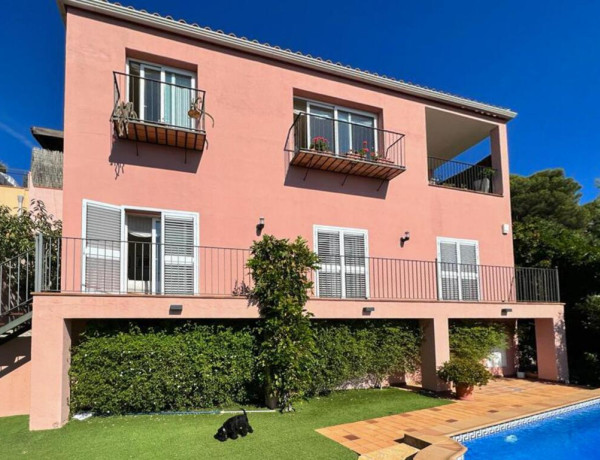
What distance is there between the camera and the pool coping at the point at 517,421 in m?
7.54

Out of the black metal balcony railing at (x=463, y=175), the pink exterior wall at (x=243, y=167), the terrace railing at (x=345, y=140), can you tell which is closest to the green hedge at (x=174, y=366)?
the pink exterior wall at (x=243, y=167)

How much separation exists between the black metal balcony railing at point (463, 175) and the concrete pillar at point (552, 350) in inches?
188

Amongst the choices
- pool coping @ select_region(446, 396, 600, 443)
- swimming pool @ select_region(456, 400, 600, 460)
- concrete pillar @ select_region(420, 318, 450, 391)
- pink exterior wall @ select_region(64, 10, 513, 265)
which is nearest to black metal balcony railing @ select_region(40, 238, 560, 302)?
pink exterior wall @ select_region(64, 10, 513, 265)

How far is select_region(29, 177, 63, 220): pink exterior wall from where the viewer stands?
1403 cm

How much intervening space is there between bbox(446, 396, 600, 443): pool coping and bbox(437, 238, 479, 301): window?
4.12 m

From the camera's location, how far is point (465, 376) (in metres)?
10.3

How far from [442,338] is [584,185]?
80.4 feet

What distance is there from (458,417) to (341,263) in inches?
186

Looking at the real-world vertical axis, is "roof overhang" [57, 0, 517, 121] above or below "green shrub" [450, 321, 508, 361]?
above

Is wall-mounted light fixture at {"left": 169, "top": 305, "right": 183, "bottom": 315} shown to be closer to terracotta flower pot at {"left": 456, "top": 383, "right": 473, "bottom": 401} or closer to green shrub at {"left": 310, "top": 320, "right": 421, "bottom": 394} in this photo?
green shrub at {"left": 310, "top": 320, "right": 421, "bottom": 394}

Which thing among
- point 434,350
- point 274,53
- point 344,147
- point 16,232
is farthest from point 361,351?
point 16,232

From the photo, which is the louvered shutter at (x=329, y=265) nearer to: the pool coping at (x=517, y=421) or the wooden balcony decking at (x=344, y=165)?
the wooden balcony decking at (x=344, y=165)

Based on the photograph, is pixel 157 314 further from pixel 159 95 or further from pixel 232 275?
pixel 159 95

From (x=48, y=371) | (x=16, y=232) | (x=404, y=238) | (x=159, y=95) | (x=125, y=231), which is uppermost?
(x=159, y=95)
